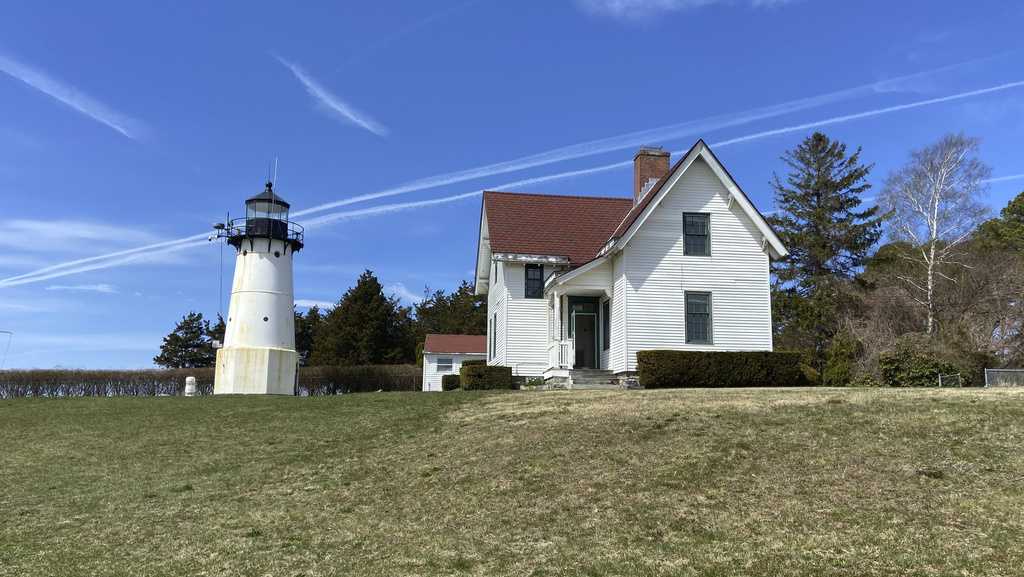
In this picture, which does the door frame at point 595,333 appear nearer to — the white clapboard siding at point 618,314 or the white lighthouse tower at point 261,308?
the white clapboard siding at point 618,314

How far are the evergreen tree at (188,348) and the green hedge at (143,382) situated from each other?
25345 mm

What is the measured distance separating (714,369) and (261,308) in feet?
65.7

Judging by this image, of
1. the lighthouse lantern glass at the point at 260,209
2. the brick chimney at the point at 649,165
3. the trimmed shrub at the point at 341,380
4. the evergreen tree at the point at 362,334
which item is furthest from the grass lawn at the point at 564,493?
the evergreen tree at the point at 362,334

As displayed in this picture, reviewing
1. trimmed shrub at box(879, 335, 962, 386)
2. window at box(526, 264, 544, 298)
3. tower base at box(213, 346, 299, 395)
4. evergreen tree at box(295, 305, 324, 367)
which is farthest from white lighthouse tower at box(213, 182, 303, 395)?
evergreen tree at box(295, 305, 324, 367)

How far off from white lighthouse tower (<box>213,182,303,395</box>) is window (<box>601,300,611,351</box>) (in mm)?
14465

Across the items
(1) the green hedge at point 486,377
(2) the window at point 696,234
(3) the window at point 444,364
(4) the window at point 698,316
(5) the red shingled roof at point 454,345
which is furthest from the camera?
(5) the red shingled roof at point 454,345

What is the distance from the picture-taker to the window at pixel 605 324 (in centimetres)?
2954

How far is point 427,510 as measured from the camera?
39.3 feet

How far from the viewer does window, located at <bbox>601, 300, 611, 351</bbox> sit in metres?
29.5

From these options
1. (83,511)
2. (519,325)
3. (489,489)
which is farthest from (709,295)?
(83,511)

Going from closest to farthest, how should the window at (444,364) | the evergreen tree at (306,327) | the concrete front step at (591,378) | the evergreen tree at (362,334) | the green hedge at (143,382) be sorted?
the concrete front step at (591,378) → the green hedge at (143,382) → the window at (444,364) → the evergreen tree at (362,334) → the evergreen tree at (306,327)

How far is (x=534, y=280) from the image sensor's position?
104 ft

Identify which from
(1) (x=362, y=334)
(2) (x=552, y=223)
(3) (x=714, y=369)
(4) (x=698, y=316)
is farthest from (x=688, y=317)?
(1) (x=362, y=334)

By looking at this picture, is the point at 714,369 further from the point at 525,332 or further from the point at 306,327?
the point at 306,327
